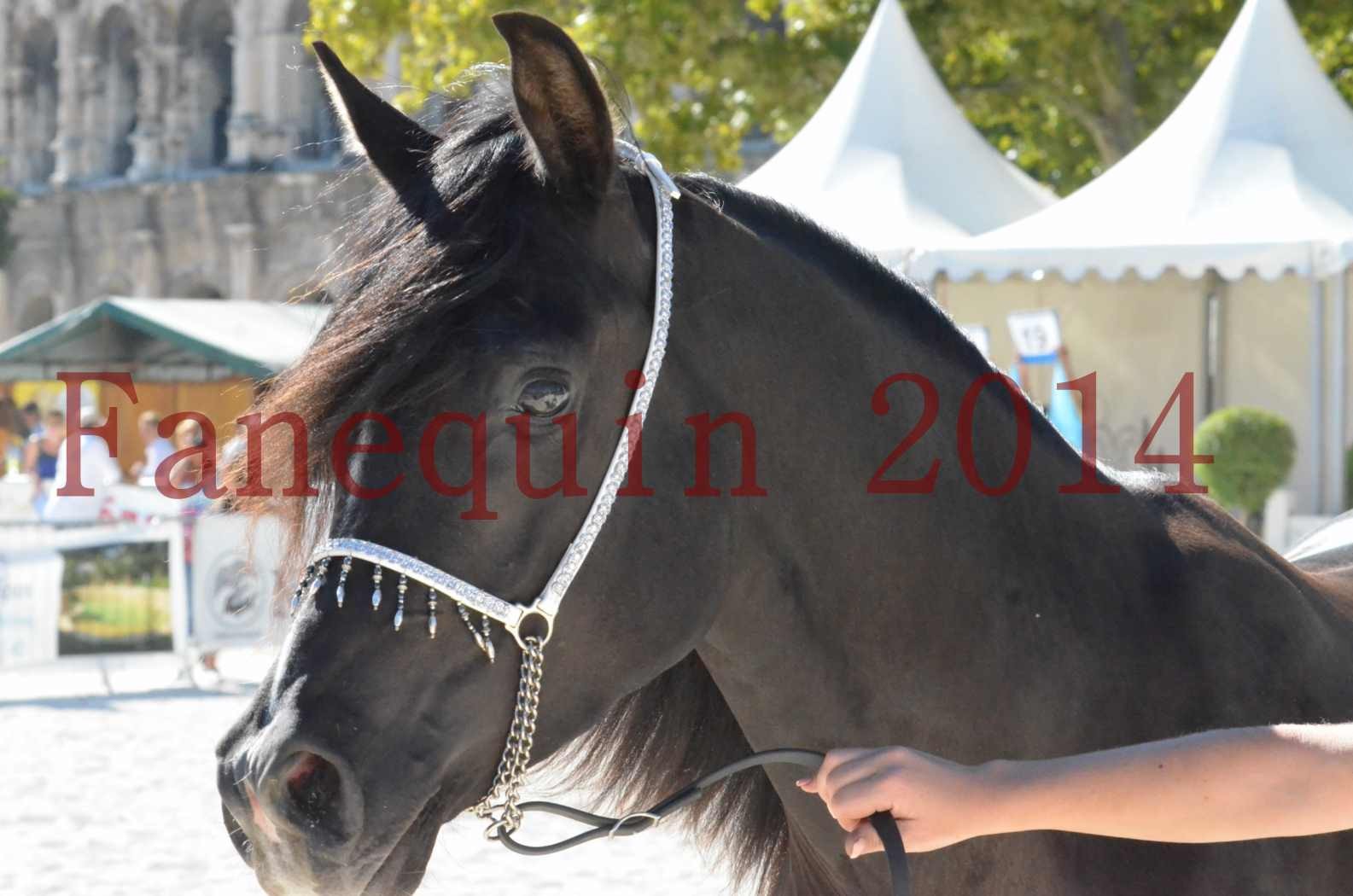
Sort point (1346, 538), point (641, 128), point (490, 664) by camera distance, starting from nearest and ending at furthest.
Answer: point (490, 664) → point (1346, 538) → point (641, 128)

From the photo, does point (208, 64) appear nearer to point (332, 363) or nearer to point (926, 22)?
point (926, 22)

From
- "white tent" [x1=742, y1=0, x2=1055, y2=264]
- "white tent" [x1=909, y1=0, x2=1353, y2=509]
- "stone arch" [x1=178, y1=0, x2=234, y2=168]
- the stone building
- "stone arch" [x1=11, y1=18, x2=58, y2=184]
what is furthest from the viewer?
"stone arch" [x1=11, y1=18, x2=58, y2=184]

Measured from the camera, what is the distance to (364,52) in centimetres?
1662

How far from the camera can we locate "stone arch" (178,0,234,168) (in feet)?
115

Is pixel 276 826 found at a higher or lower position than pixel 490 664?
lower

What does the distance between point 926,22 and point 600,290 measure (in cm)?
1510

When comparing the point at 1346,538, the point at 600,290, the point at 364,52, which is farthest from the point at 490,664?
the point at 364,52

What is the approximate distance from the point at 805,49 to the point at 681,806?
14.9 meters

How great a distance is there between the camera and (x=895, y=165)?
1148cm

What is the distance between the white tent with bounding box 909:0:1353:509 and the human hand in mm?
8765

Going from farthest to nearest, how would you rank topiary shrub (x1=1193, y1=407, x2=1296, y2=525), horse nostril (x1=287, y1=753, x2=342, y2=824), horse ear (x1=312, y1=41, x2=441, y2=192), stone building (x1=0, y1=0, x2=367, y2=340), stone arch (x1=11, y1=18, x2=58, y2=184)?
stone arch (x1=11, y1=18, x2=58, y2=184) < stone building (x1=0, y1=0, x2=367, y2=340) < topiary shrub (x1=1193, y1=407, x2=1296, y2=525) < horse ear (x1=312, y1=41, x2=441, y2=192) < horse nostril (x1=287, y1=753, x2=342, y2=824)

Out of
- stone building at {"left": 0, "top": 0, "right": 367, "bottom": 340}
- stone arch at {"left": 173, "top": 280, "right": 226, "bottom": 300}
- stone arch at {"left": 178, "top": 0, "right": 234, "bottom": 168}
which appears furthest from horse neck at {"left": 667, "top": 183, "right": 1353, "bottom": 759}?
stone arch at {"left": 178, "top": 0, "right": 234, "bottom": 168}

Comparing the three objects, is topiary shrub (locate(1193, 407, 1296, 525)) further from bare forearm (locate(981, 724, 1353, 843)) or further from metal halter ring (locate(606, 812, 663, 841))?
bare forearm (locate(981, 724, 1353, 843))

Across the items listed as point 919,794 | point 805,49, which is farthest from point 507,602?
point 805,49
